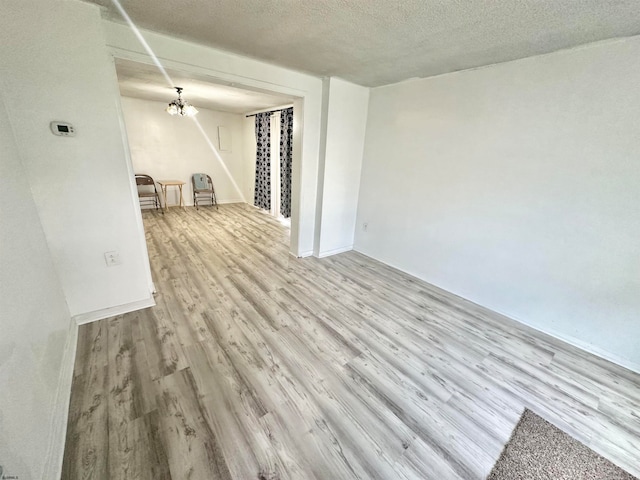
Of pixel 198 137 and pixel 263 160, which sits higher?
pixel 198 137

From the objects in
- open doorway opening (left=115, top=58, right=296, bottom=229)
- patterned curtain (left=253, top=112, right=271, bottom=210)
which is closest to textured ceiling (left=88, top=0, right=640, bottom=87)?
open doorway opening (left=115, top=58, right=296, bottom=229)

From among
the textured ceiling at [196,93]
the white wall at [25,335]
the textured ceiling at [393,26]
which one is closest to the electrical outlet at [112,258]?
the white wall at [25,335]

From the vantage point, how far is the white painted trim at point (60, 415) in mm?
1067

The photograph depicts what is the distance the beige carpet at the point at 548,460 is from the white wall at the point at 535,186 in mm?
1122

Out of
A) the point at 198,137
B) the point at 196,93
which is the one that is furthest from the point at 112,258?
the point at 198,137

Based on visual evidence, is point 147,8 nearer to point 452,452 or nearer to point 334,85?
point 334,85

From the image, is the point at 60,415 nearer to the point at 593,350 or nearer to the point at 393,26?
the point at 393,26

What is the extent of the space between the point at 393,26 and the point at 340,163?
1753 mm

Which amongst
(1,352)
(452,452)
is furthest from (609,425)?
(1,352)

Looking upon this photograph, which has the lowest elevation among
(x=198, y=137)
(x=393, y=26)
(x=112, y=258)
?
(x=112, y=258)

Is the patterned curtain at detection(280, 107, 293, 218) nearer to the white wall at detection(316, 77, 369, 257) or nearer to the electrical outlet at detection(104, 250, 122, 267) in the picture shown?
the white wall at detection(316, 77, 369, 257)

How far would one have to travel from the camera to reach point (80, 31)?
161 centimetres

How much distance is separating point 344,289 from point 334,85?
2.38 meters

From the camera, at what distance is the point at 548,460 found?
4.10 feet
